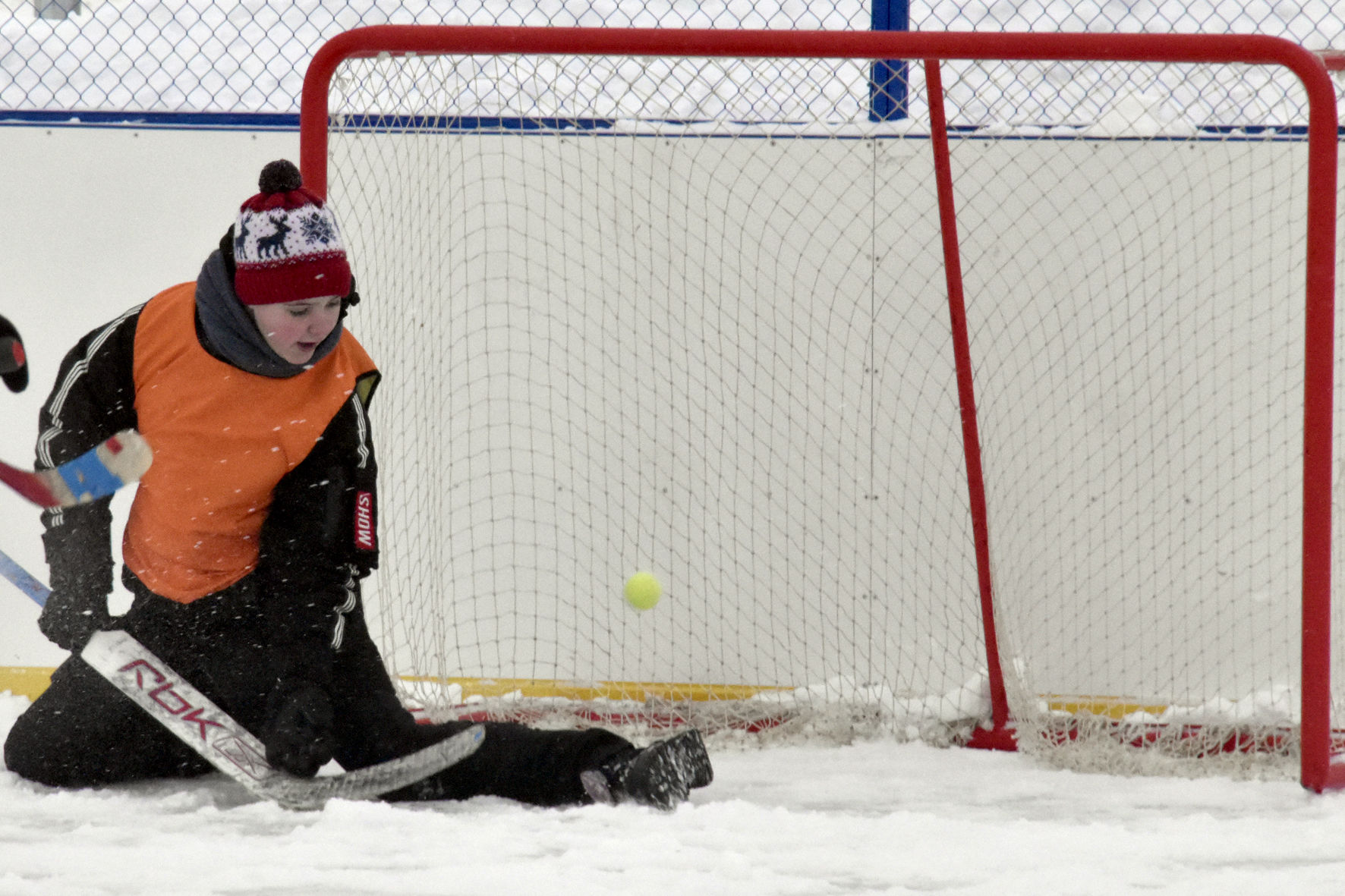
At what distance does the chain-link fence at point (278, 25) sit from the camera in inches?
138

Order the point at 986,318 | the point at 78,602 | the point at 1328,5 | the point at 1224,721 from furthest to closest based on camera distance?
1. the point at 1328,5
2. the point at 986,318
3. the point at 1224,721
4. the point at 78,602

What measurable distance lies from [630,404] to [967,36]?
1053 millimetres

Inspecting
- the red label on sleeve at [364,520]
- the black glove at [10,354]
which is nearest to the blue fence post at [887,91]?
the red label on sleeve at [364,520]

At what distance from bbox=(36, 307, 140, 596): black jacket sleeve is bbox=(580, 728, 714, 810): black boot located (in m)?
0.82

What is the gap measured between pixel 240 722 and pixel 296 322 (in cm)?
68

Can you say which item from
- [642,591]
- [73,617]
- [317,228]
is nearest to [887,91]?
[642,591]

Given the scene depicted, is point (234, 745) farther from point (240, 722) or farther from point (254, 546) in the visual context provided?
point (254, 546)

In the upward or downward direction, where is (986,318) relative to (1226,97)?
downward

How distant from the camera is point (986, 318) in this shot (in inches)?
105

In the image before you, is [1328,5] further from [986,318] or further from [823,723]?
[823,723]

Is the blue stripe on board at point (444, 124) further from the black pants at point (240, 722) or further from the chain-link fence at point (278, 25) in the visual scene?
the black pants at point (240, 722)

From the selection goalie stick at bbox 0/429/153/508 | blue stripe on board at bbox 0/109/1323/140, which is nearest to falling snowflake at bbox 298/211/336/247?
goalie stick at bbox 0/429/153/508

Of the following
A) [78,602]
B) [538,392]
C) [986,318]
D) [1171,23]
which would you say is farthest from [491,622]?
[1171,23]

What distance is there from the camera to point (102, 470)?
1.85 metres
